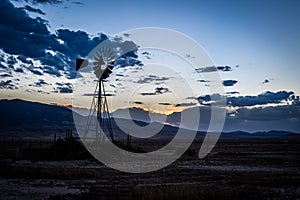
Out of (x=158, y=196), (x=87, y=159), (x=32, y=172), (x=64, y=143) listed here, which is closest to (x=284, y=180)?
(x=158, y=196)

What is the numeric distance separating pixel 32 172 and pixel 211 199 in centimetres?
1221

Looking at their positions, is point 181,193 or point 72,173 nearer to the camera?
point 181,193

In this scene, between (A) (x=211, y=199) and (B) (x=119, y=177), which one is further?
(B) (x=119, y=177)

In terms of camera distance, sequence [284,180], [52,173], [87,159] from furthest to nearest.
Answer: [87,159], [52,173], [284,180]

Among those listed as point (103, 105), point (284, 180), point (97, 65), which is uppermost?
point (97, 65)

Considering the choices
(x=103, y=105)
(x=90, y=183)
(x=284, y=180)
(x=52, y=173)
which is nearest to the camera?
(x=90, y=183)

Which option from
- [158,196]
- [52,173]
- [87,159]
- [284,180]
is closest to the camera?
[158,196]

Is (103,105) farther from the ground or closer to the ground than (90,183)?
farther from the ground

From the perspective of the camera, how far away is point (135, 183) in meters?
19.0

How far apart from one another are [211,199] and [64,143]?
24.9m

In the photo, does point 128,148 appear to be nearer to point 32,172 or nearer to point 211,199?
point 32,172

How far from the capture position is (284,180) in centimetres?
1984

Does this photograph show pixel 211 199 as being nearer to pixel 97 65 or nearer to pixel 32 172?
pixel 32 172

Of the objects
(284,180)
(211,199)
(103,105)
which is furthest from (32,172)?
(103,105)
